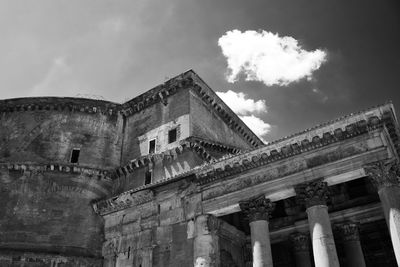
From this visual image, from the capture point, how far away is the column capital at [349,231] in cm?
1382

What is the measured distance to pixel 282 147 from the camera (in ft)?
41.3

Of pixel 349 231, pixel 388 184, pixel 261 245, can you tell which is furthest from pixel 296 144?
pixel 349 231

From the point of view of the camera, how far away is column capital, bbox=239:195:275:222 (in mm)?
12625

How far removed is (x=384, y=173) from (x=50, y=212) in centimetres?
1243

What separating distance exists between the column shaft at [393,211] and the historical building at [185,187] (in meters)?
0.03

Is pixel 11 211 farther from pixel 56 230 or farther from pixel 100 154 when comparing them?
pixel 100 154

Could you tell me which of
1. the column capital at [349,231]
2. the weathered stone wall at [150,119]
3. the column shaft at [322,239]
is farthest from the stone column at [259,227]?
the weathered stone wall at [150,119]

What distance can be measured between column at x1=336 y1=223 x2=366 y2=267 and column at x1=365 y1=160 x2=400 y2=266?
310cm

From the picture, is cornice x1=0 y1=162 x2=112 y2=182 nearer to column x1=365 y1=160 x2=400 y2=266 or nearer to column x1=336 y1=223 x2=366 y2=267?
column x1=336 y1=223 x2=366 y2=267

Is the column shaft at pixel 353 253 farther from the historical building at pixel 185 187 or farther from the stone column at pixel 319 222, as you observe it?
the stone column at pixel 319 222

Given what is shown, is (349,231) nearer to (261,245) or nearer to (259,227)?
(259,227)

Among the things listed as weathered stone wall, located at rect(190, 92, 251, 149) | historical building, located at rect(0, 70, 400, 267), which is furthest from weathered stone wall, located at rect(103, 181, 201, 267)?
weathered stone wall, located at rect(190, 92, 251, 149)

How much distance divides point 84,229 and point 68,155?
355 cm

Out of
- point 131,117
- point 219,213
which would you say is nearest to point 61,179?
point 131,117
